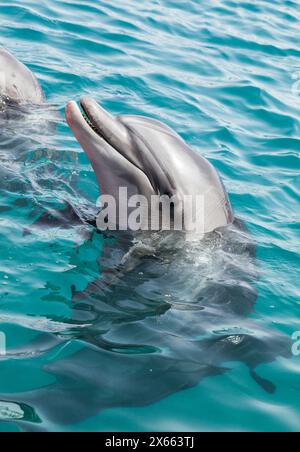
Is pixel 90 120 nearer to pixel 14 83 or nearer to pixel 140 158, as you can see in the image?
pixel 140 158

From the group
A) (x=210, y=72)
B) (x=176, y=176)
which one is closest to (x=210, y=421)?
(x=176, y=176)

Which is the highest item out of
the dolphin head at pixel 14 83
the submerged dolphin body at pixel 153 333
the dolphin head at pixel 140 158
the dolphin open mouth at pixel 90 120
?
the dolphin head at pixel 14 83

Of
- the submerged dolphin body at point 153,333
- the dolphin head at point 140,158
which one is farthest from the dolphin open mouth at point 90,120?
the submerged dolphin body at point 153,333

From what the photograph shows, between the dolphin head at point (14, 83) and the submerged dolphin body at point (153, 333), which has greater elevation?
the dolphin head at point (14, 83)

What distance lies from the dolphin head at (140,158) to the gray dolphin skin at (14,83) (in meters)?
3.57

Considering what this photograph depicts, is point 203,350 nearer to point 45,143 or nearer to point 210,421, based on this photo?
point 210,421

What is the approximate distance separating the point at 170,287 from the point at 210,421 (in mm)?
1760

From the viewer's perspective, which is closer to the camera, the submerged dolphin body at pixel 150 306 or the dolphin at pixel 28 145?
the submerged dolphin body at pixel 150 306

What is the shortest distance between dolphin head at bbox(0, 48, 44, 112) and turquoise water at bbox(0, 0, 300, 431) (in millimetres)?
433

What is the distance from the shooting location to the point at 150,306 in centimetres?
662

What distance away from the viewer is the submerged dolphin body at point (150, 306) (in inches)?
220

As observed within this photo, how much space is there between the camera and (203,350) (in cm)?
624

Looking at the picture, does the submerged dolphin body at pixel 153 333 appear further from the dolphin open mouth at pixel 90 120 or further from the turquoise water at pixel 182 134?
the dolphin open mouth at pixel 90 120

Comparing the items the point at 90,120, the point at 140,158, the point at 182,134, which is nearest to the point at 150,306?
the point at 140,158
